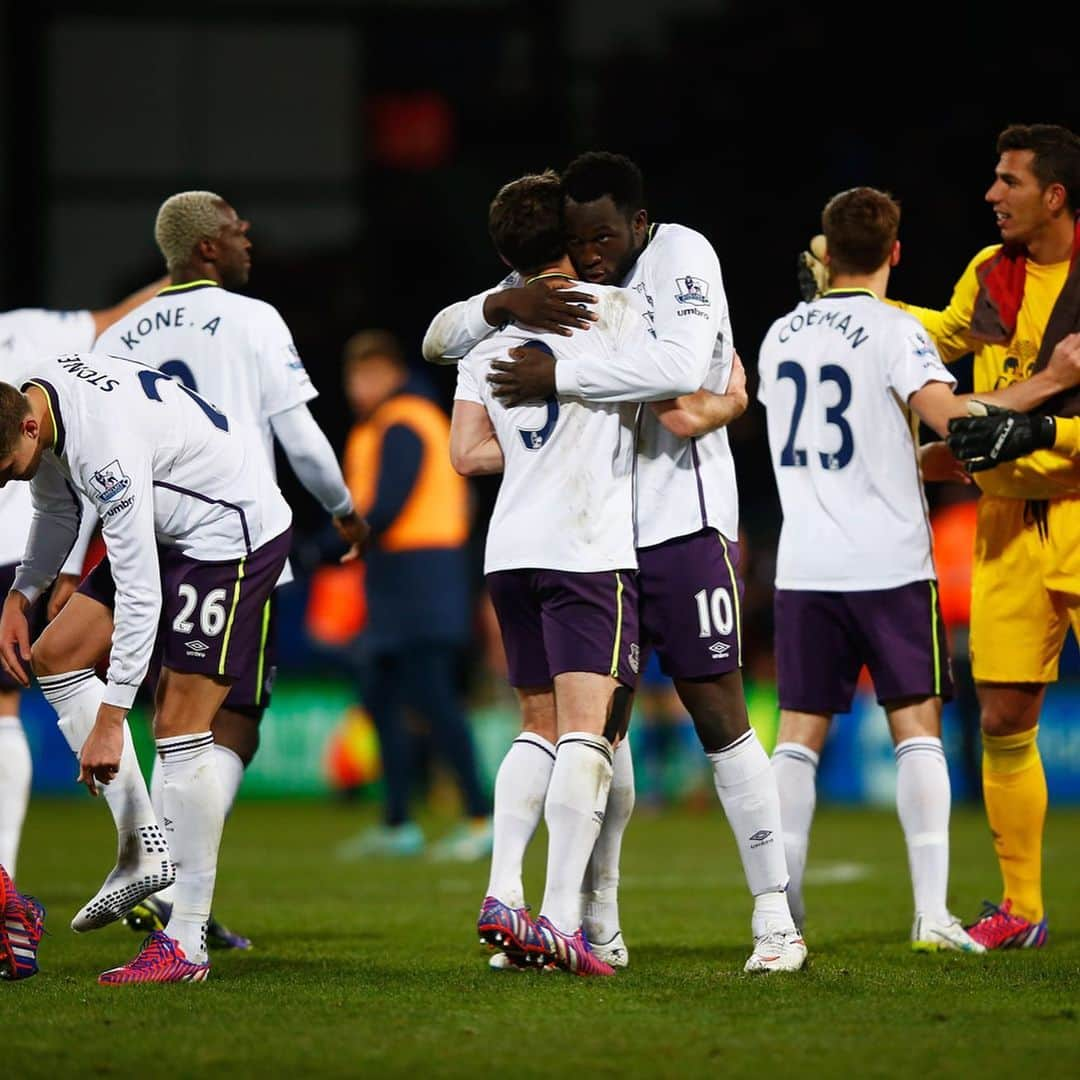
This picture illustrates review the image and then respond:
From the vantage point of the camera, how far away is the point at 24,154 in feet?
64.1

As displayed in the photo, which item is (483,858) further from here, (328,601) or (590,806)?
(328,601)

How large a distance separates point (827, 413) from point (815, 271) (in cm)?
53

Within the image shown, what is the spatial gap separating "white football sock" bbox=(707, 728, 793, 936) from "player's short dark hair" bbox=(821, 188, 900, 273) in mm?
1621

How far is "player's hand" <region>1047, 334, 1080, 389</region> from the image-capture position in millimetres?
5395

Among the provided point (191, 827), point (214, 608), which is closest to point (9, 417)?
point (214, 608)

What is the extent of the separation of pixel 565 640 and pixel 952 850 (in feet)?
16.9

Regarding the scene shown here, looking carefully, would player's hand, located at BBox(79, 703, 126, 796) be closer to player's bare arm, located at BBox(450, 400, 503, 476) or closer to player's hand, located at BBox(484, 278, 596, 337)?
player's bare arm, located at BBox(450, 400, 503, 476)

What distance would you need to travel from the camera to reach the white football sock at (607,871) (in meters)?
5.19

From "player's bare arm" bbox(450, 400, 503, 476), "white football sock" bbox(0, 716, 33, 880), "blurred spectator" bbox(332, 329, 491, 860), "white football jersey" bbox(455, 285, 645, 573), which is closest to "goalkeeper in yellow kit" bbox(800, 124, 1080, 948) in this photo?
"white football jersey" bbox(455, 285, 645, 573)

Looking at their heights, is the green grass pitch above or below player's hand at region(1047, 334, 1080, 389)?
below

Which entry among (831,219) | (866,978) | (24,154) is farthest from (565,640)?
(24,154)

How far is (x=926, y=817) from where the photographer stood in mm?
5652

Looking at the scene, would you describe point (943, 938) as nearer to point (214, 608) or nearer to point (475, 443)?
point (475, 443)

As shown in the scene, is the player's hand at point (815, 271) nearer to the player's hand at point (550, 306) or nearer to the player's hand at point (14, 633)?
the player's hand at point (550, 306)
